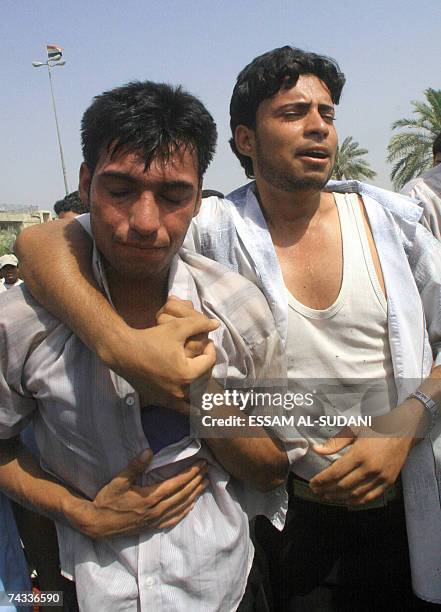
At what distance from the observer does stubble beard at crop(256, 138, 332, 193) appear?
6.06 feet

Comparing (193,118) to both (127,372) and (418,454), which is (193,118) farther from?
(418,454)

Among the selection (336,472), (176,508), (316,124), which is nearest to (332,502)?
(336,472)

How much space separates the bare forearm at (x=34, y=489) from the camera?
4.76 feet

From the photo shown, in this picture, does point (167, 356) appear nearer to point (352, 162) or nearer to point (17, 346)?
point (17, 346)

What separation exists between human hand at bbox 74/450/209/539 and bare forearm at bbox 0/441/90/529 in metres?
0.03

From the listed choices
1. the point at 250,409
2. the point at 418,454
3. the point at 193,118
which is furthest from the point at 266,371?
the point at 193,118

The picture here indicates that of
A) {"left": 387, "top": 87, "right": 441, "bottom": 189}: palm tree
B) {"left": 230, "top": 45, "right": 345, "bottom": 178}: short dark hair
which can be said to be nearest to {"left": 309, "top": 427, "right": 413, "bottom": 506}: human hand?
{"left": 230, "top": 45, "right": 345, "bottom": 178}: short dark hair

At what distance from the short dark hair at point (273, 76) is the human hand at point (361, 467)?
1207 millimetres

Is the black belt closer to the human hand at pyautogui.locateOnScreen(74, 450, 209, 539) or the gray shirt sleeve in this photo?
the human hand at pyautogui.locateOnScreen(74, 450, 209, 539)

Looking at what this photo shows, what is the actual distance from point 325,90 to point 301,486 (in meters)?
1.45

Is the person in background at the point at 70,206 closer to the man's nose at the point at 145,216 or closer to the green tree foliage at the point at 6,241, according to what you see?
the man's nose at the point at 145,216

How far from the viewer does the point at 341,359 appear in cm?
177

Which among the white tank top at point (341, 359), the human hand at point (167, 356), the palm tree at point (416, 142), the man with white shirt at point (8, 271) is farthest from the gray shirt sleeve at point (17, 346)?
the palm tree at point (416, 142)

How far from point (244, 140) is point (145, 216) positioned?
88 centimetres
